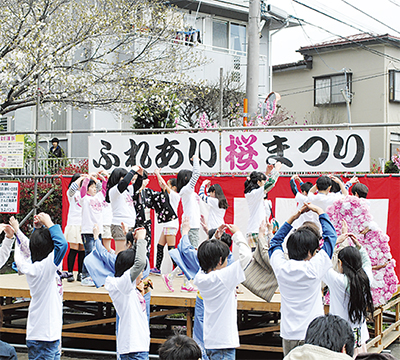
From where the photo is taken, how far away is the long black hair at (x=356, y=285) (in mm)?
4285

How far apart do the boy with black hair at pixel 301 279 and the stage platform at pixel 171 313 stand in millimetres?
1749

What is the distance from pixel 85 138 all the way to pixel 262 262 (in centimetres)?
1284

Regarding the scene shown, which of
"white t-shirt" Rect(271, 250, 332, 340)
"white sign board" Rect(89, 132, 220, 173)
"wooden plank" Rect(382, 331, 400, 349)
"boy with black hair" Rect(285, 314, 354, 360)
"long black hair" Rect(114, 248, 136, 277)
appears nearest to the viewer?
"boy with black hair" Rect(285, 314, 354, 360)

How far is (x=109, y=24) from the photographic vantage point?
11648 millimetres

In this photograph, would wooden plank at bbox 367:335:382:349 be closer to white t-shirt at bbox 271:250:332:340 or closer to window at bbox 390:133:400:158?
white t-shirt at bbox 271:250:332:340

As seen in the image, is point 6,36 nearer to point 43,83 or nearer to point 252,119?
point 43,83

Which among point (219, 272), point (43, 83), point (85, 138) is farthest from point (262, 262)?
point (85, 138)

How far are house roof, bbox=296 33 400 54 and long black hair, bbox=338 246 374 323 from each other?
20.7 m

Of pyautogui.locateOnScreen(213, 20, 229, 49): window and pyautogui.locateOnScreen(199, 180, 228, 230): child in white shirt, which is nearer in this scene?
pyautogui.locateOnScreen(199, 180, 228, 230): child in white shirt

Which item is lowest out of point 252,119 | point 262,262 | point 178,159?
point 262,262

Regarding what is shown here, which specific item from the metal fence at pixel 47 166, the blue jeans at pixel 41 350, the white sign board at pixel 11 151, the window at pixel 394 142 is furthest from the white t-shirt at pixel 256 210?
the window at pixel 394 142

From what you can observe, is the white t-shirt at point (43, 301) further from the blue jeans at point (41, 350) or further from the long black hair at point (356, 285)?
the long black hair at point (356, 285)

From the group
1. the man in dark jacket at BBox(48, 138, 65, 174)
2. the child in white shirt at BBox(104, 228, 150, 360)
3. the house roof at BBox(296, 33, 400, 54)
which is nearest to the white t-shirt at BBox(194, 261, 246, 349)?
the child in white shirt at BBox(104, 228, 150, 360)

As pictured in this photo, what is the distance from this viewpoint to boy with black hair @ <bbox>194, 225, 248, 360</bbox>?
14.1 ft
